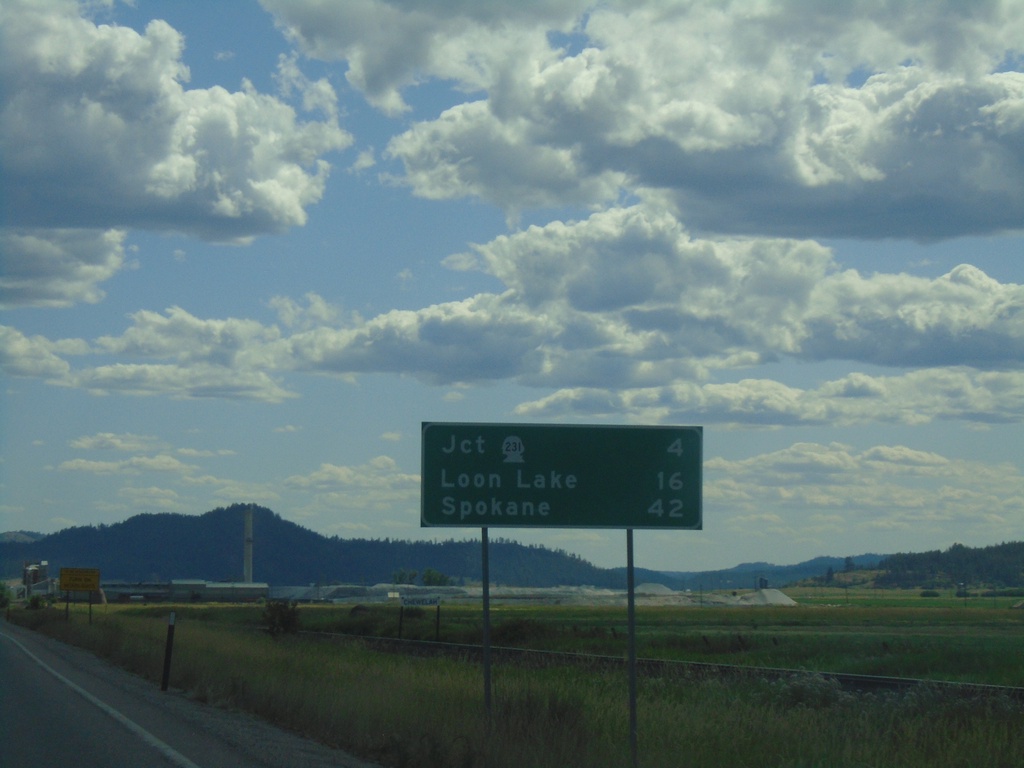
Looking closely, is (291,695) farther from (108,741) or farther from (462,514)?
(462,514)

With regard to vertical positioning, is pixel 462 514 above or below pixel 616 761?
above

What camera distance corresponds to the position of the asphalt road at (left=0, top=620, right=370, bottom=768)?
14.7 metres

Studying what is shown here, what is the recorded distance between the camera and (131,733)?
56.4ft

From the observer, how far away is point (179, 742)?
53.6ft

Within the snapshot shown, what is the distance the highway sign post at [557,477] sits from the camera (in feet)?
51.2

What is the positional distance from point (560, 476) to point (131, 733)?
731 centimetres

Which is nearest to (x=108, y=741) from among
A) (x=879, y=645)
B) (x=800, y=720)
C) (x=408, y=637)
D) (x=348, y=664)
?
(x=800, y=720)

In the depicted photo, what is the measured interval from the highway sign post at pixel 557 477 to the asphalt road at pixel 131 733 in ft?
10.3

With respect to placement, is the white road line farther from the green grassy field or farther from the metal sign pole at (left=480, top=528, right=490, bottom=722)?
the metal sign pole at (left=480, top=528, right=490, bottom=722)

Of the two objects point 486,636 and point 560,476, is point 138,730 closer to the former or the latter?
point 486,636

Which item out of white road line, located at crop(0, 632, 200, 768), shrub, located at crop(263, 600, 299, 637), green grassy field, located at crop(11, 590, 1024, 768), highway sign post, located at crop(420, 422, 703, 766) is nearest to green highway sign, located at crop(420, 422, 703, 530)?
highway sign post, located at crop(420, 422, 703, 766)

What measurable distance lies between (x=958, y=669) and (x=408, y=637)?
34153 millimetres

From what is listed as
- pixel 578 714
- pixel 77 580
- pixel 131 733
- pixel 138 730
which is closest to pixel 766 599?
pixel 77 580

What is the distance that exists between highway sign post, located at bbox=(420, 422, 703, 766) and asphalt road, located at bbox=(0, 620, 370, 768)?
313 centimetres
